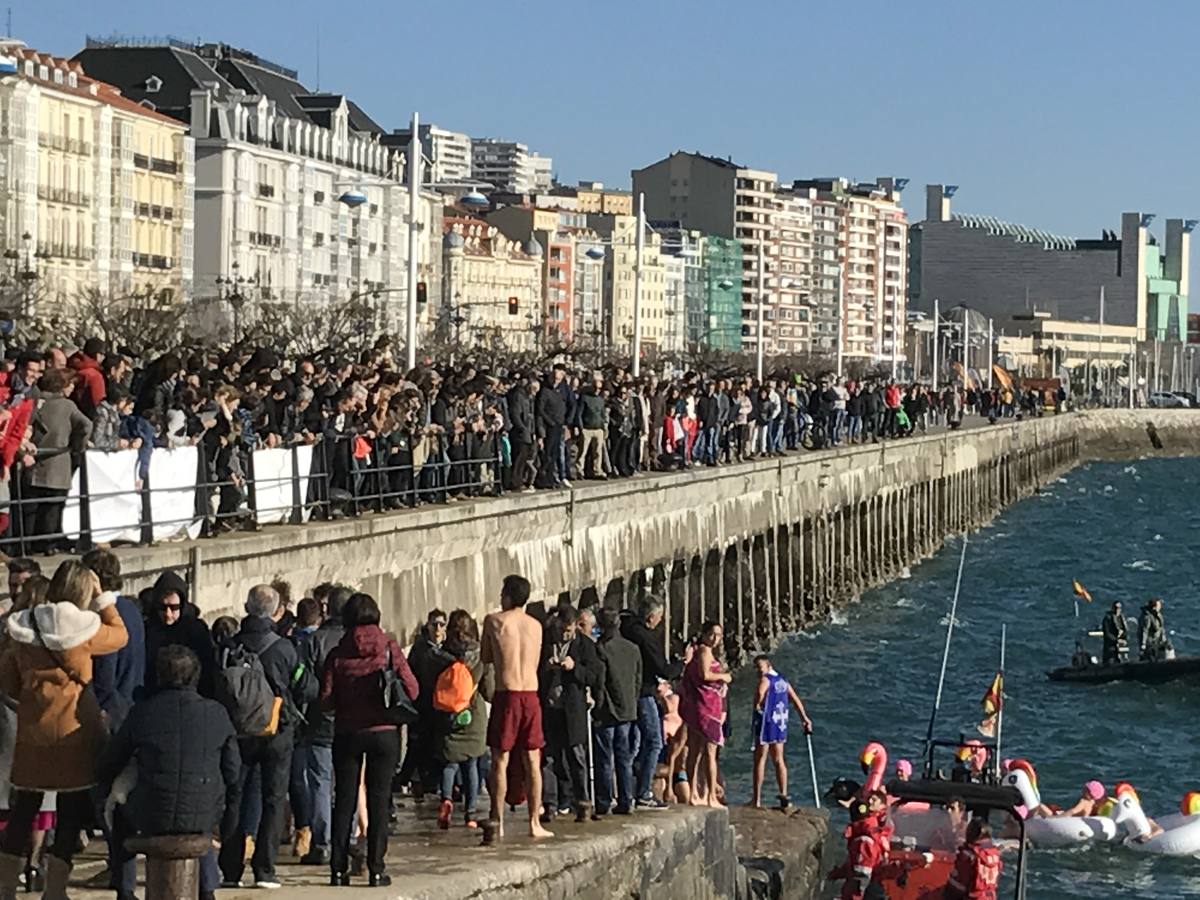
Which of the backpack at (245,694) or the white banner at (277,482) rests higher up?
the white banner at (277,482)

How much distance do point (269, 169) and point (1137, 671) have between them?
8908 centimetres

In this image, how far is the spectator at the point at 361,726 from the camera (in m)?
15.2

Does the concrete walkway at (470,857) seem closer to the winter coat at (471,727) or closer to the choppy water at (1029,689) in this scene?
the winter coat at (471,727)

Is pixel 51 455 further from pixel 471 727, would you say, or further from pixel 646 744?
pixel 646 744

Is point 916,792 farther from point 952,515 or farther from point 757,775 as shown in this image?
point 952,515

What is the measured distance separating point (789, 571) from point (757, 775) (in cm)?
3008

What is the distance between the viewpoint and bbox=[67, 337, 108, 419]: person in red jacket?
893 inches

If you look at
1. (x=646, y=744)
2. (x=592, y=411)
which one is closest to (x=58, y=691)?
(x=646, y=744)

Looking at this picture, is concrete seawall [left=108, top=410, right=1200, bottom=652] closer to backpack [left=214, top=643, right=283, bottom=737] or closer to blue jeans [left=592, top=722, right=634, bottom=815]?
blue jeans [left=592, top=722, right=634, bottom=815]

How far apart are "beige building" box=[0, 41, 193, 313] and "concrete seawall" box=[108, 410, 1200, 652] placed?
105 ft

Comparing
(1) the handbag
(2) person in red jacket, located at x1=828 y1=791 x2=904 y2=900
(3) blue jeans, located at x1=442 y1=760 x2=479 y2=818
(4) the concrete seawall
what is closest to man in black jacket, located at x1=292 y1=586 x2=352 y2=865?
(1) the handbag

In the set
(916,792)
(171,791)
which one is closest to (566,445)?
(916,792)

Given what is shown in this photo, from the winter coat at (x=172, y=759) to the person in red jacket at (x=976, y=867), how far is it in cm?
867

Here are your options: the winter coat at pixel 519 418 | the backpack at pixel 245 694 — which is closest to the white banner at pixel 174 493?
the backpack at pixel 245 694
